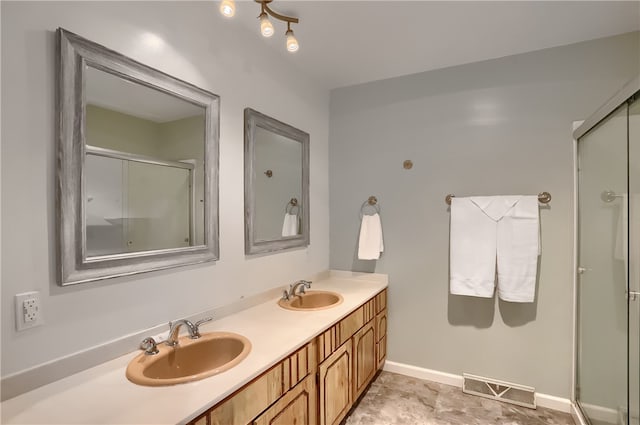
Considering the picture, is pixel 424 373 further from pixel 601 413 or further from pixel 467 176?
pixel 467 176

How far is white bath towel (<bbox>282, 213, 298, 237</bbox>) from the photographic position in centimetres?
231

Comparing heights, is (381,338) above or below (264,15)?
below

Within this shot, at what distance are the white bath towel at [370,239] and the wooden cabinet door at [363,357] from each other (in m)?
0.54

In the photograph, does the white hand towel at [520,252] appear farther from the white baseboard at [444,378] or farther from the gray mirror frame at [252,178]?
the gray mirror frame at [252,178]

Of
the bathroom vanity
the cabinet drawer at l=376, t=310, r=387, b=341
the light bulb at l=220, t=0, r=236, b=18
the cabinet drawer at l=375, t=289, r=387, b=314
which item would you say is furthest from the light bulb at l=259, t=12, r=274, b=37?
the cabinet drawer at l=376, t=310, r=387, b=341

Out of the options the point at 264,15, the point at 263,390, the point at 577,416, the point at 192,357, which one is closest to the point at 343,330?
the point at 263,390

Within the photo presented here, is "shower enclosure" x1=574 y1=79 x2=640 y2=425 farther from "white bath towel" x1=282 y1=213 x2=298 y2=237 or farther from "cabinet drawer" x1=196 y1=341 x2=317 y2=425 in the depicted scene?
"white bath towel" x1=282 y1=213 x2=298 y2=237

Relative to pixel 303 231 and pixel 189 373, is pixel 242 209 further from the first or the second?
pixel 189 373

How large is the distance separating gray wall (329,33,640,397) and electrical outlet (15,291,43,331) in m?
2.15

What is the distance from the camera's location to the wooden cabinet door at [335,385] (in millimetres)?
1646

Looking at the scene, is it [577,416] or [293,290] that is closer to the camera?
[577,416]

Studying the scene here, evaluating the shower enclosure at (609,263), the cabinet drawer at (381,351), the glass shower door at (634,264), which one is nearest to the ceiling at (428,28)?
the shower enclosure at (609,263)

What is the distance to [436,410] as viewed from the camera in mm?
2141

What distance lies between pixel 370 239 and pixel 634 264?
1.57 metres
